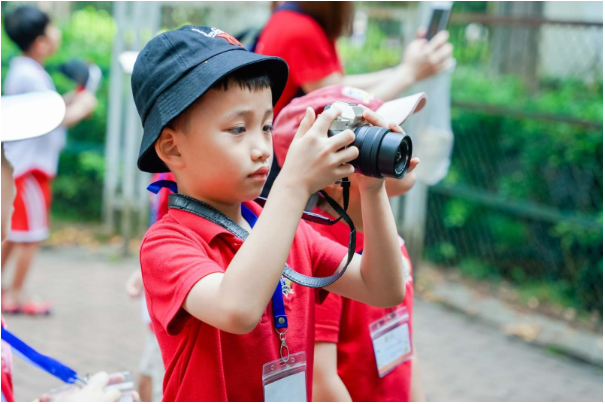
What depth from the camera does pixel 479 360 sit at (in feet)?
15.3

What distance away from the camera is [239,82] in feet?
4.89

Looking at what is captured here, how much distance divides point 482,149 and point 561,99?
0.78 metres

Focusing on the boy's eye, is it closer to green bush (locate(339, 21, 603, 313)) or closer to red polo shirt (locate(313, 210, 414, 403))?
red polo shirt (locate(313, 210, 414, 403))

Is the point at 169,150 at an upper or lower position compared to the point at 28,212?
upper

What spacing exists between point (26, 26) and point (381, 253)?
4.20 m

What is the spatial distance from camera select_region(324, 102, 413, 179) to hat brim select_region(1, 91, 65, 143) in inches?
37.1

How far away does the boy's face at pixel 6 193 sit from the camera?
2010mm

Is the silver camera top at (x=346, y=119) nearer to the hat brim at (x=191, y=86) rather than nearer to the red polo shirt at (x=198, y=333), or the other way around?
the hat brim at (x=191, y=86)

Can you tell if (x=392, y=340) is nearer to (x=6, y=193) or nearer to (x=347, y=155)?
(x=347, y=155)

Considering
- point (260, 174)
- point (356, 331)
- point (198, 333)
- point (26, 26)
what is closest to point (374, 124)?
point (260, 174)

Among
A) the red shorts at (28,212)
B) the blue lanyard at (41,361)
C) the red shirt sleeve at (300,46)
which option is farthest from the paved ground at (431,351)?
the blue lanyard at (41,361)

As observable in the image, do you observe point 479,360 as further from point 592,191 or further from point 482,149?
point 482,149

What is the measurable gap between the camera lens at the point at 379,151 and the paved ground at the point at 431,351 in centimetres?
304

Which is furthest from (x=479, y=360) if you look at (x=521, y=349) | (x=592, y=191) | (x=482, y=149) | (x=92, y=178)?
(x=92, y=178)
